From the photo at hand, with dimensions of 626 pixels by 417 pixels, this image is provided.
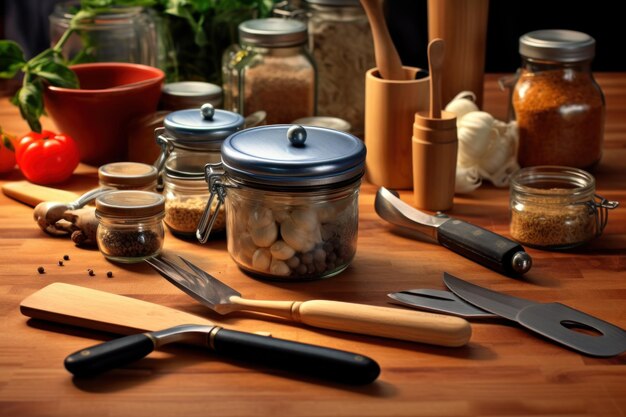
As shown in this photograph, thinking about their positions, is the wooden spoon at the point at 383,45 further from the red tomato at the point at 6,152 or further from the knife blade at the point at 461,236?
the red tomato at the point at 6,152

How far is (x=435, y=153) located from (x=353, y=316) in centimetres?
47

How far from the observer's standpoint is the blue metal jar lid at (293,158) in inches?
47.1

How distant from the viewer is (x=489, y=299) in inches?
47.0

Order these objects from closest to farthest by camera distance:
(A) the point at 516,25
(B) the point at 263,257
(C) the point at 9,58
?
(B) the point at 263,257 < (C) the point at 9,58 < (A) the point at 516,25

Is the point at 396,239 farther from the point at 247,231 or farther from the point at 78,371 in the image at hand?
the point at 78,371

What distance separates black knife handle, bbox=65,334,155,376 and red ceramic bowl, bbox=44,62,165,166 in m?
0.75

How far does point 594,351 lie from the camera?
3.55ft

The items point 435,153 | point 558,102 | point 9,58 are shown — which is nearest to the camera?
point 435,153

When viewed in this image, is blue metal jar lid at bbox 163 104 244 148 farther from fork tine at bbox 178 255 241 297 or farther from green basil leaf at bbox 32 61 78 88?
green basil leaf at bbox 32 61 78 88

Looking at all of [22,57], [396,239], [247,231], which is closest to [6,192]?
[22,57]

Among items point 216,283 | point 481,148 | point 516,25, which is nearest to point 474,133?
point 481,148

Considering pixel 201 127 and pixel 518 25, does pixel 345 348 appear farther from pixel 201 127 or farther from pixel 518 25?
pixel 518 25

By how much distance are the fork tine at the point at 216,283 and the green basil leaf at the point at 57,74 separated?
1.87ft

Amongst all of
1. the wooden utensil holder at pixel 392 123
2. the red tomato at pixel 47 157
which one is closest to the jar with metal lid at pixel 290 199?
the wooden utensil holder at pixel 392 123
